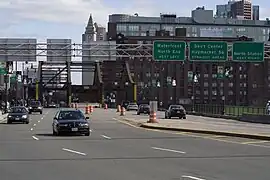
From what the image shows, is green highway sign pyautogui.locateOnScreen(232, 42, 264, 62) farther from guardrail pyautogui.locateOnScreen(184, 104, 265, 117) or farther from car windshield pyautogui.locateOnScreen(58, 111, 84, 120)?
car windshield pyautogui.locateOnScreen(58, 111, 84, 120)

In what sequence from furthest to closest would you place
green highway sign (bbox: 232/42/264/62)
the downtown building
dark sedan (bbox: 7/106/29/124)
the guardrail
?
the downtown building < the guardrail < green highway sign (bbox: 232/42/264/62) < dark sedan (bbox: 7/106/29/124)

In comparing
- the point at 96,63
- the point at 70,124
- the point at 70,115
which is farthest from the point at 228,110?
the point at 96,63

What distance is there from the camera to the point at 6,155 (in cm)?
2009

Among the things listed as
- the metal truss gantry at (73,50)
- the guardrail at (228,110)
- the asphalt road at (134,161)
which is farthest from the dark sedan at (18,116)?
the guardrail at (228,110)

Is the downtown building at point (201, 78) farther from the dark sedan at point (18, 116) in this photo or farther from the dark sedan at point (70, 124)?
the dark sedan at point (70, 124)

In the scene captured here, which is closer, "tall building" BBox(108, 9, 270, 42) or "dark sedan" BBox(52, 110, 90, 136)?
"dark sedan" BBox(52, 110, 90, 136)

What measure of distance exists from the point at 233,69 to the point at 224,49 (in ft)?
268

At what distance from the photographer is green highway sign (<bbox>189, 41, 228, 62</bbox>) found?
55656 millimetres

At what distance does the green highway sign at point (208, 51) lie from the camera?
5566cm

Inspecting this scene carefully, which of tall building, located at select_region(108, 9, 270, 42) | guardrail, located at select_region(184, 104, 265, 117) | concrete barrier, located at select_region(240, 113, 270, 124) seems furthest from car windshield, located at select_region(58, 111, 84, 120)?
tall building, located at select_region(108, 9, 270, 42)

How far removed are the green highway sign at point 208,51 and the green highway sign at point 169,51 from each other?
85 centimetres

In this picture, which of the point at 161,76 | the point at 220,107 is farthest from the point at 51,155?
the point at 161,76

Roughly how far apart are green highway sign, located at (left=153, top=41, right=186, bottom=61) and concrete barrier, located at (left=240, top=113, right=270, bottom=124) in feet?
30.2

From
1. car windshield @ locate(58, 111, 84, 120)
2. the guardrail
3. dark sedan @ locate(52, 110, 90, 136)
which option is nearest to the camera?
dark sedan @ locate(52, 110, 90, 136)
